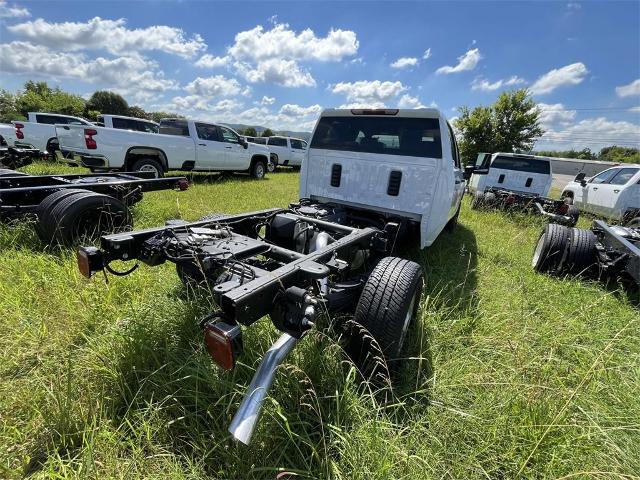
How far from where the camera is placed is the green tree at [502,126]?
83.8ft

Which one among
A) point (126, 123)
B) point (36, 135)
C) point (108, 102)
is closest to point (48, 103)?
point (108, 102)

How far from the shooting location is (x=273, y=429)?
165 centimetres

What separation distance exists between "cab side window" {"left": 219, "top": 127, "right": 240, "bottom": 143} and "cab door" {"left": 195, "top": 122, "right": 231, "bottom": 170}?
0.18 metres

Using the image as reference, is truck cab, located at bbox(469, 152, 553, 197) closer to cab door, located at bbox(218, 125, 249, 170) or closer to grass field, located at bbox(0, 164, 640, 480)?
grass field, located at bbox(0, 164, 640, 480)

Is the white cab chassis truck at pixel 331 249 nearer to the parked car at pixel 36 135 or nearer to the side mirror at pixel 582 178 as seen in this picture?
the side mirror at pixel 582 178

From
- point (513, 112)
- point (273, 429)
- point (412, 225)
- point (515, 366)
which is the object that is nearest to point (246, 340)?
point (273, 429)

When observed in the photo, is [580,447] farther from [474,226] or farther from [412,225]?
[474,226]

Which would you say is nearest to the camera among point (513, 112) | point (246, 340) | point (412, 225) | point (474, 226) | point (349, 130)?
point (246, 340)

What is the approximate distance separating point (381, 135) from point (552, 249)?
106 inches

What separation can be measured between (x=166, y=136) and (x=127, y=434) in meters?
8.66

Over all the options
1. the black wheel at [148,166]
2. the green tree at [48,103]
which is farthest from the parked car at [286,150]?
the green tree at [48,103]

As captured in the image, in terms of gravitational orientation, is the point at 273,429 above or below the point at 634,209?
below

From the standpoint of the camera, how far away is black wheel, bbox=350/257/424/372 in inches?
76.4

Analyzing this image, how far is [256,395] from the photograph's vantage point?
4.41ft
